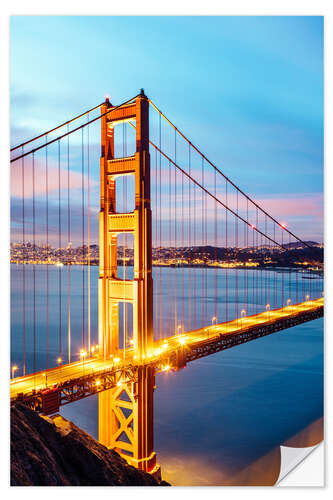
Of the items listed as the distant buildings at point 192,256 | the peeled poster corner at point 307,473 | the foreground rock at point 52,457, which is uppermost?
the distant buildings at point 192,256

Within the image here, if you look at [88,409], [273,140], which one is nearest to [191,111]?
[273,140]

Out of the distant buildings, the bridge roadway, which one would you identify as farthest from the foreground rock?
the distant buildings

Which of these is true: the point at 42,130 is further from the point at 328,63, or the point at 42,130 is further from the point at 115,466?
the point at 115,466

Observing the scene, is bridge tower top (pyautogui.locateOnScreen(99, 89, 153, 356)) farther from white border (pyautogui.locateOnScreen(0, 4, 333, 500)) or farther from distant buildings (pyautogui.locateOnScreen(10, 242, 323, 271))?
white border (pyautogui.locateOnScreen(0, 4, 333, 500))

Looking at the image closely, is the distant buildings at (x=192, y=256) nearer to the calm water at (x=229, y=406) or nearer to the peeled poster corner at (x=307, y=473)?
the calm water at (x=229, y=406)

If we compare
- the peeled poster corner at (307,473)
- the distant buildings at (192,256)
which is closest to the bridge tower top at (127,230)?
the distant buildings at (192,256)

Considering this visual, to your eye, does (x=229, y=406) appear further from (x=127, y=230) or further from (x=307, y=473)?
(x=307, y=473)

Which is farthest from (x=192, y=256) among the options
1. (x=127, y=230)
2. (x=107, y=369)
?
(x=107, y=369)
